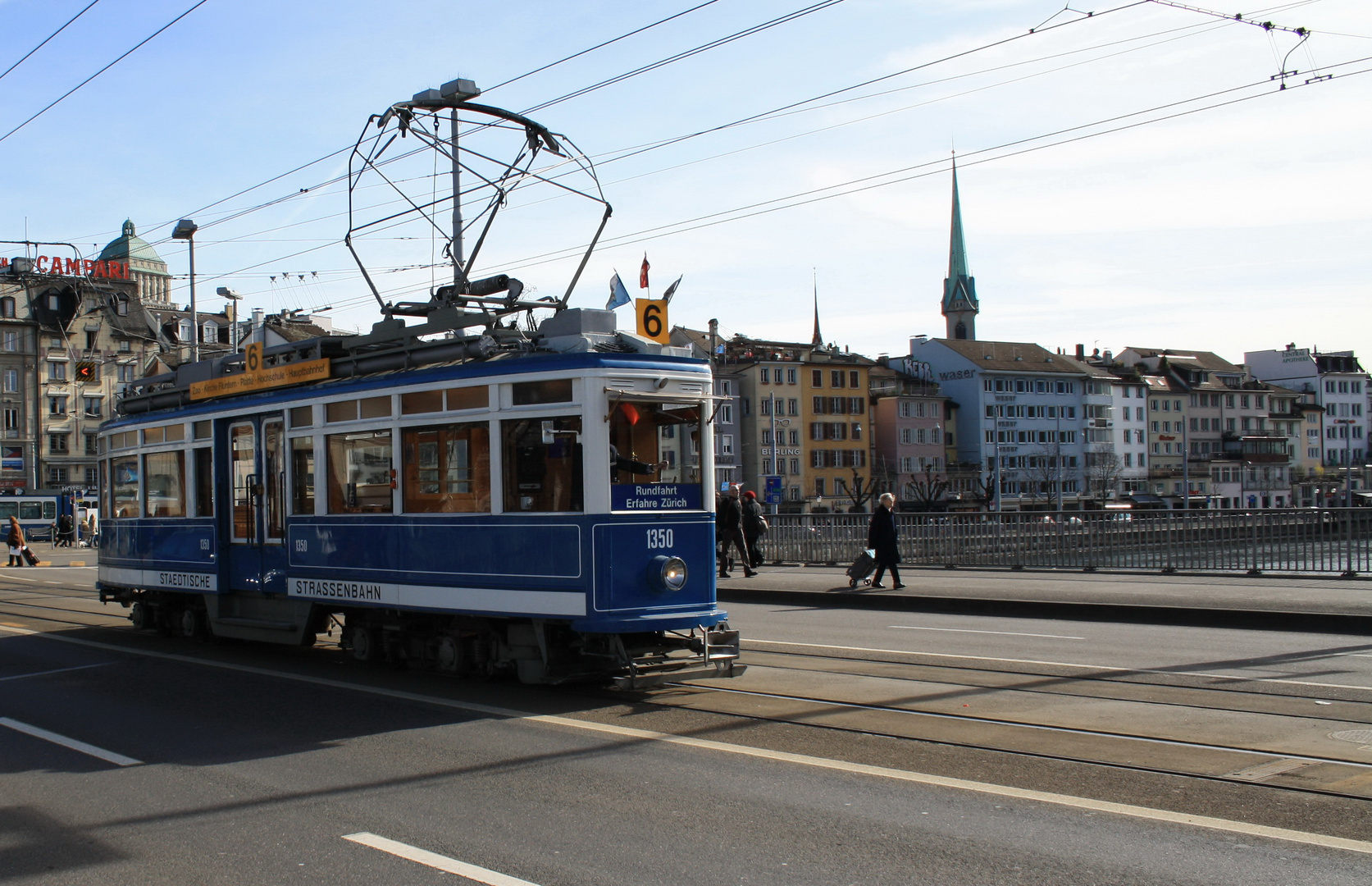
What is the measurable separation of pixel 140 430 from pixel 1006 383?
318ft

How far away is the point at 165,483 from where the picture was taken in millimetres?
14789

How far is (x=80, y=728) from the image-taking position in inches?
363

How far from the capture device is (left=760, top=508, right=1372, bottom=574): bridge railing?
64.0ft

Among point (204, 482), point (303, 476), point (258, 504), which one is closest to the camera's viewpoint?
point (303, 476)

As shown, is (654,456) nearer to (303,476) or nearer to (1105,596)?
(303,476)

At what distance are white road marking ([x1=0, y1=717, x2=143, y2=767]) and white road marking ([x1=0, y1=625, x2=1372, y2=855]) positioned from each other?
2.38 metres

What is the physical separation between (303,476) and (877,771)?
717 cm

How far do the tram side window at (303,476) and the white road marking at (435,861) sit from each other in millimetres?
6453

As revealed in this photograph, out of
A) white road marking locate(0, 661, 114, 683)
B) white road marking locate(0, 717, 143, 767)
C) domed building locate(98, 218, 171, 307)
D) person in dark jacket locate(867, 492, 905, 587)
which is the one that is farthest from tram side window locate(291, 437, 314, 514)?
domed building locate(98, 218, 171, 307)

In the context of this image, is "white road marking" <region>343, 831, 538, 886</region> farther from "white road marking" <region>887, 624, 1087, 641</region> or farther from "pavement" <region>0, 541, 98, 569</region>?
"pavement" <region>0, 541, 98, 569</region>

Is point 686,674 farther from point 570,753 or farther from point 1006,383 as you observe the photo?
point 1006,383

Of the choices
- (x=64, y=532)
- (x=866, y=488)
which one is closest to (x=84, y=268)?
(x=64, y=532)

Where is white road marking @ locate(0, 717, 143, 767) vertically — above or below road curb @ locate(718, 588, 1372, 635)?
above

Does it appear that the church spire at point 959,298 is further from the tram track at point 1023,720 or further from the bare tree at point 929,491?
the tram track at point 1023,720
